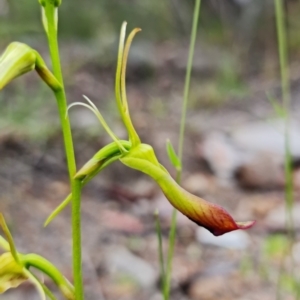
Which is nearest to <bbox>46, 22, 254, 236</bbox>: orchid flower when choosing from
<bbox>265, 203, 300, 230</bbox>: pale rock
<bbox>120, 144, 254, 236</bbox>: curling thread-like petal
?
<bbox>120, 144, 254, 236</bbox>: curling thread-like petal

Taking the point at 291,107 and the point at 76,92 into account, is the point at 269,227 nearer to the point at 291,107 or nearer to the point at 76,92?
the point at 76,92

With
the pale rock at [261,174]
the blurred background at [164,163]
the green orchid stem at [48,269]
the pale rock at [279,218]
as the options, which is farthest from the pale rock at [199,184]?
the green orchid stem at [48,269]

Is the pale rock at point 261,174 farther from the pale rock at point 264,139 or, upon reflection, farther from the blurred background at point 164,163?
the pale rock at point 264,139

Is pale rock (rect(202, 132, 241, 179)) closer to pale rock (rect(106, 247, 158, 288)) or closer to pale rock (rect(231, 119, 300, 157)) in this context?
pale rock (rect(231, 119, 300, 157))

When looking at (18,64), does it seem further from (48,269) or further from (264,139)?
(264,139)

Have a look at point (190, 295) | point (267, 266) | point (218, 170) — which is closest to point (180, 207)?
point (190, 295)

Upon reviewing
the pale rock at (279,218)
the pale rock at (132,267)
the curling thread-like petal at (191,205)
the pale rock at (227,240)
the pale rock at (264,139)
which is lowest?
the pale rock at (264,139)
